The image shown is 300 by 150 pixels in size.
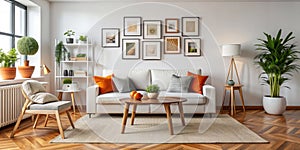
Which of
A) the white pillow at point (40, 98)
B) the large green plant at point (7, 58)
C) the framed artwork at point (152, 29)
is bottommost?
the white pillow at point (40, 98)

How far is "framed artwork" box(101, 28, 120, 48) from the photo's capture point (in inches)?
204

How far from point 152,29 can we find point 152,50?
418 millimetres

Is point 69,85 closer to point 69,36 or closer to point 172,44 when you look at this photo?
point 69,36

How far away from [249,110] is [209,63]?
1189 mm

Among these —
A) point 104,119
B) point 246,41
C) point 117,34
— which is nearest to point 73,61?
point 117,34

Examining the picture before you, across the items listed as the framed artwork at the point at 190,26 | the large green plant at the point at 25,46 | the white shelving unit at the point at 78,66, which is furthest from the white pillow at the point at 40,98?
the framed artwork at the point at 190,26

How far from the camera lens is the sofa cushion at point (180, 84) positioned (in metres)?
4.44

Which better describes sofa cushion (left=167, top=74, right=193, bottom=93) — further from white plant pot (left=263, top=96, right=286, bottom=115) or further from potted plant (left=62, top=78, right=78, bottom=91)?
potted plant (left=62, top=78, right=78, bottom=91)

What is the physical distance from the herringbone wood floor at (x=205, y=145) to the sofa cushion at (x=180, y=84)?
98cm

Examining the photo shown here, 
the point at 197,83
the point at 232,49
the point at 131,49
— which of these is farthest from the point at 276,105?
the point at 131,49

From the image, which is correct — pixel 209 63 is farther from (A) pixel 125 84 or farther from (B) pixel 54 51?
(B) pixel 54 51

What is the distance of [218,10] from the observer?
16.9 ft

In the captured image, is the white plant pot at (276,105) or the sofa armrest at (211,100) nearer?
the sofa armrest at (211,100)

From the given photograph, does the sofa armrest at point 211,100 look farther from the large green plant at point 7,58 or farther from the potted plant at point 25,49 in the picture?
the large green plant at point 7,58
